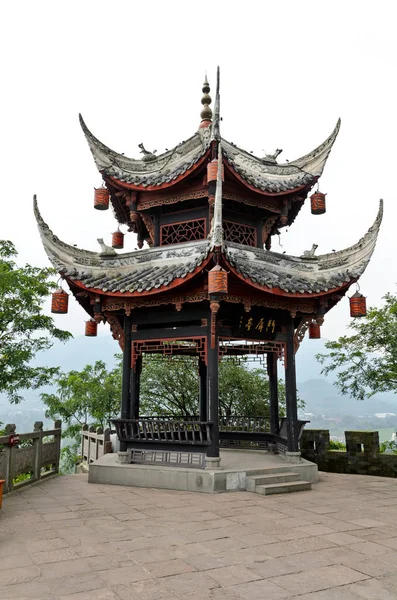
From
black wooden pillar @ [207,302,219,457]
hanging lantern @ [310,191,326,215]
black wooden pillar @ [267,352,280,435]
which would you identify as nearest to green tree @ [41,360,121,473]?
black wooden pillar @ [267,352,280,435]

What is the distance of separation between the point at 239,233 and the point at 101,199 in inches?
146

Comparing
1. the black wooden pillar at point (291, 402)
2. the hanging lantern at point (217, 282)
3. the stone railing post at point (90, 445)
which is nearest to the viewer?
the hanging lantern at point (217, 282)

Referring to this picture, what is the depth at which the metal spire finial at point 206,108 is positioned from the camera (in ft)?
40.7

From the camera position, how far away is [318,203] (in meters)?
12.1

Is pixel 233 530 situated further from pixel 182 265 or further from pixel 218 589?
pixel 182 265

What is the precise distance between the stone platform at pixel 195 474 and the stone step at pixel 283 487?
402 millimetres

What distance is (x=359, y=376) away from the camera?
49.9 ft

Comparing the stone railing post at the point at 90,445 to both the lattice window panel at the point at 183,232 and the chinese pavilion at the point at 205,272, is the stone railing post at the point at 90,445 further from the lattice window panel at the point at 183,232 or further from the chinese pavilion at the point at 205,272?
the lattice window panel at the point at 183,232

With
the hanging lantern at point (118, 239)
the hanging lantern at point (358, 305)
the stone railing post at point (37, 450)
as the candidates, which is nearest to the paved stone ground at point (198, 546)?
the stone railing post at point (37, 450)

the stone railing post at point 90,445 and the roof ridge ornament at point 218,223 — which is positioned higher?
the roof ridge ornament at point 218,223

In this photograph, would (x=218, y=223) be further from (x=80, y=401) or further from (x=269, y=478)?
(x=80, y=401)

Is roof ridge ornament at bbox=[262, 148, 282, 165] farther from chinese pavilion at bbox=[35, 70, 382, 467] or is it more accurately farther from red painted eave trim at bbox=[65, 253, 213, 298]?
red painted eave trim at bbox=[65, 253, 213, 298]

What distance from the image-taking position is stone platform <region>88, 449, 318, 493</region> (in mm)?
8594

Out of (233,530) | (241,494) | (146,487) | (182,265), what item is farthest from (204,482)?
(182,265)
